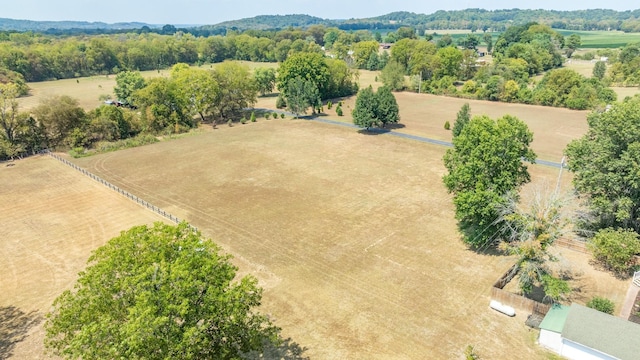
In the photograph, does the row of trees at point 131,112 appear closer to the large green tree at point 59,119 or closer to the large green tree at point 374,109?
the large green tree at point 59,119

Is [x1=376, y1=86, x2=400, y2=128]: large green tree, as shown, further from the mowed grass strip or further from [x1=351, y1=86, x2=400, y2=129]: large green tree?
the mowed grass strip

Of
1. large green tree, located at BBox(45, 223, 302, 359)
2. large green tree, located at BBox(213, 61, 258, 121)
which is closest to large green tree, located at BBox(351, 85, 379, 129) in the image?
large green tree, located at BBox(213, 61, 258, 121)

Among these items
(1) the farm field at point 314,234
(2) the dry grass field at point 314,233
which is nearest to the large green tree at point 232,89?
(2) the dry grass field at point 314,233

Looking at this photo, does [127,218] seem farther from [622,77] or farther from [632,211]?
[622,77]

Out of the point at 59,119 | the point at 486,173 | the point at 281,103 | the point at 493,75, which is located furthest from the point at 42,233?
the point at 493,75

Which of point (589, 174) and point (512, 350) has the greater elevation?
point (589, 174)

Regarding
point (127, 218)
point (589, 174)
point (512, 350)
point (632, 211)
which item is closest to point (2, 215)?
point (127, 218)

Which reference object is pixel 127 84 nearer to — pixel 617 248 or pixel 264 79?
pixel 264 79
